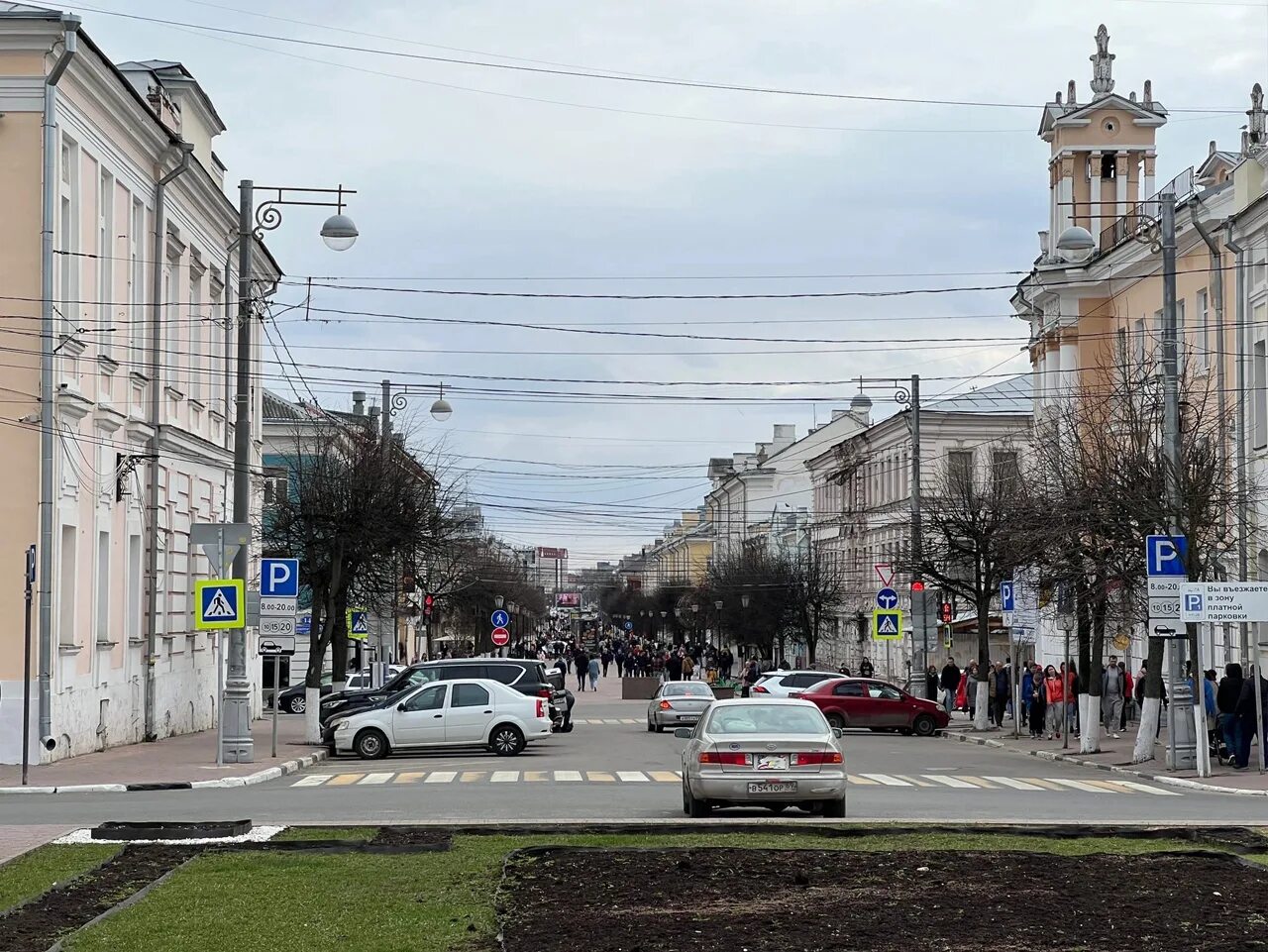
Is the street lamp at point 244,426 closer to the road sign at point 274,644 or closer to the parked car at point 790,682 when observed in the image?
the road sign at point 274,644

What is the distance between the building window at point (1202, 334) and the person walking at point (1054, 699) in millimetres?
7539

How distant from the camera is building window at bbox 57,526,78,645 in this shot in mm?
30438

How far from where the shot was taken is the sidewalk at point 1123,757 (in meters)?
26.0

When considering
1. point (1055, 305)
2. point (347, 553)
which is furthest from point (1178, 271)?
point (347, 553)

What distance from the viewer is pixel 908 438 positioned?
249ft

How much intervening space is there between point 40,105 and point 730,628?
6018cm

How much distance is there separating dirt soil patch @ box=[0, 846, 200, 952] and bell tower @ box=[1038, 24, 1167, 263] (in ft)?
140

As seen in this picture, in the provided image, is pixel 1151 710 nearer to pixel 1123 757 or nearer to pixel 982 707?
pixel 1123 757

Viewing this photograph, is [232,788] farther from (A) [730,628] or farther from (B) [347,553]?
(A) [730,628]

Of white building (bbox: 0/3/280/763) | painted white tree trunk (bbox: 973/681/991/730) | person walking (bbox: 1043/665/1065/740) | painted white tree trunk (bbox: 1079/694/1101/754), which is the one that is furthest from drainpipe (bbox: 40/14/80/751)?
painted white tree trunk (bbox: 973/681/991/730)

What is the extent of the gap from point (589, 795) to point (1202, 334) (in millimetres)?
24168

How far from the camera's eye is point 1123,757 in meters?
32.8

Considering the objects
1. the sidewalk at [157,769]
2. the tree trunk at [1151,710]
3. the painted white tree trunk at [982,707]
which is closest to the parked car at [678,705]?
the painted white tree trunk at [982,707]

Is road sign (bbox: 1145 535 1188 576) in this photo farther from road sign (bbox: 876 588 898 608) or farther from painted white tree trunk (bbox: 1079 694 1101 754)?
road sign (bbox: 876 588 898 608)
